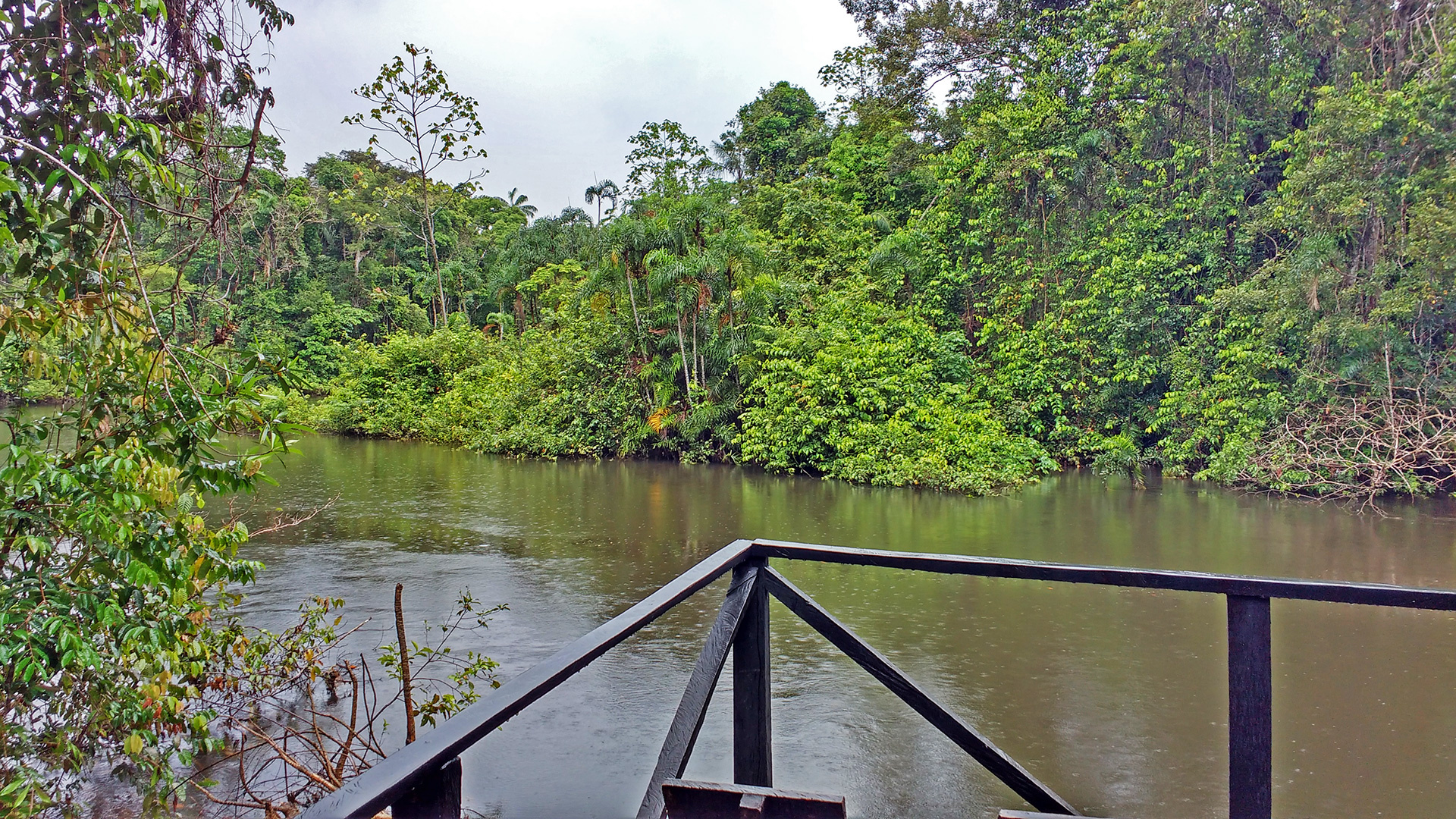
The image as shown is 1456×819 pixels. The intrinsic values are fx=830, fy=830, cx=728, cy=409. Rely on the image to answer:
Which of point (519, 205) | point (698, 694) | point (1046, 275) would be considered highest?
point (519, 205)

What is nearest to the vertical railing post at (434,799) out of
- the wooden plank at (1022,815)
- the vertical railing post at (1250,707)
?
the wooden plank at (1022,815)

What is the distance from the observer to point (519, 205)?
33.2 meters

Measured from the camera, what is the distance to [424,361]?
63.4 ft

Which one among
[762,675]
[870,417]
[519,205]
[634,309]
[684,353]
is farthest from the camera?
[519,205]

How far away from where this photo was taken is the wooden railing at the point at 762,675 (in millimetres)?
815

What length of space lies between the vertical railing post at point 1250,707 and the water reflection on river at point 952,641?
7.21 ft

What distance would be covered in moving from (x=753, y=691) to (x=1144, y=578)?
81 cm

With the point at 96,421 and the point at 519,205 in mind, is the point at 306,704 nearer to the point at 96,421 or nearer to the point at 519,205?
the point at 96,421

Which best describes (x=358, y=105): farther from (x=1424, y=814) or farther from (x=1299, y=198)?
(x=1424, y=814)

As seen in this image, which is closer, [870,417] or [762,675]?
[762,675]

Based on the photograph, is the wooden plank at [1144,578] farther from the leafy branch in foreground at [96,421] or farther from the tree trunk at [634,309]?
the tree trunk at [634,309]

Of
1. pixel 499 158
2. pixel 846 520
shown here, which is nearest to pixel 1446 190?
pixel 846 520

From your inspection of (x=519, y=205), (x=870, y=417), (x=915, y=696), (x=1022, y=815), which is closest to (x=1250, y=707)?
(x=1022, y=815)

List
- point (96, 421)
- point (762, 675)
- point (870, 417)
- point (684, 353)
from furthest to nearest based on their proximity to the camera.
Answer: point (684, 353) < point (870, 417) < point (96, 421) < point (762, 675)
